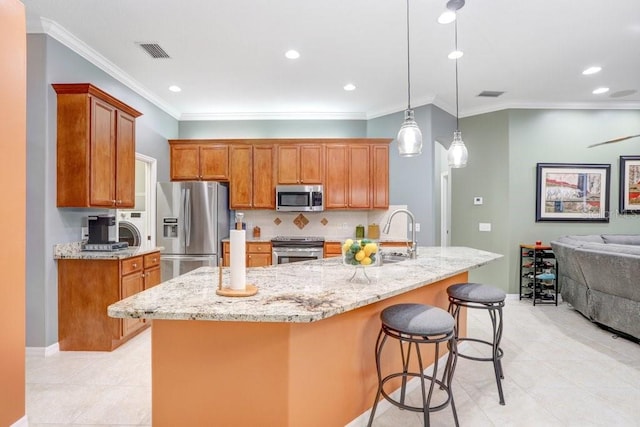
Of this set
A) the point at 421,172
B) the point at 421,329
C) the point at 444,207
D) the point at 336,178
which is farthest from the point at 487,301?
the point at 444,207

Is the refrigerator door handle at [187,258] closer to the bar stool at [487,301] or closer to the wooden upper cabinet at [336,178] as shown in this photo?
the wooden upper cabinet at [336,178]

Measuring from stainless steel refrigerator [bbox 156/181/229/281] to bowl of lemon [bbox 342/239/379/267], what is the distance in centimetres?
317

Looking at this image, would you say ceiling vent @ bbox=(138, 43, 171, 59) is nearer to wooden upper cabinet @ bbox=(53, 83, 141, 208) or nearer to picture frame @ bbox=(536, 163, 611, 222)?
wooden upper cabinet @ bbox=(53, 83, 141, 208)

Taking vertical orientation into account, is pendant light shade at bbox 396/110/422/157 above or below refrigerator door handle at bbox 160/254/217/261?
above

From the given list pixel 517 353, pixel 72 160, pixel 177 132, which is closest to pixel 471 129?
pixel 517 353

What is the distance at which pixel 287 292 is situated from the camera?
1692 mm

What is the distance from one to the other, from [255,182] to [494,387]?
391 centimetres

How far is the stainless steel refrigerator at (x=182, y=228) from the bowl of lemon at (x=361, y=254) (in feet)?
10.4

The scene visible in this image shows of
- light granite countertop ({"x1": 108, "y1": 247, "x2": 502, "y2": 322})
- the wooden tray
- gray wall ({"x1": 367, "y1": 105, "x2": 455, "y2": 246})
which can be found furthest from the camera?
gray wall ({"x1": 367, "y1": 105, "x2": 455, "y2": 246})

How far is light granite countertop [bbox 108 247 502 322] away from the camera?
132 cm

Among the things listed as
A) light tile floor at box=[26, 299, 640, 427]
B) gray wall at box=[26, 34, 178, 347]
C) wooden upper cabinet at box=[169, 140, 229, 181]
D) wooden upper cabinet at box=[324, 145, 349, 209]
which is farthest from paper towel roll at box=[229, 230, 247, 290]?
wooden upper cabinet at box=[169, 140, 229, 181]

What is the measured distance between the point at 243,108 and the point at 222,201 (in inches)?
62.3

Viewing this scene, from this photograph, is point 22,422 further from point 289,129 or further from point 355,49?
point 289,129

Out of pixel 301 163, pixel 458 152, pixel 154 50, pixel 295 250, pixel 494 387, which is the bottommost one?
pixel 494 387
